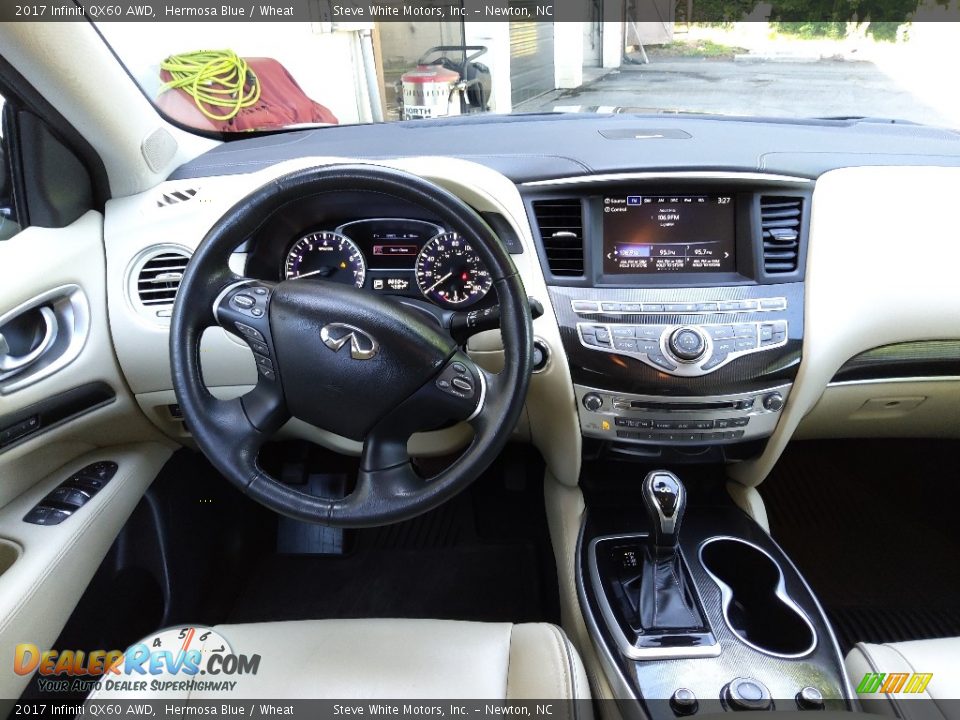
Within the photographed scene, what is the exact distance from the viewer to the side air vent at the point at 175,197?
5.15ft

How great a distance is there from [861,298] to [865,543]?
3.49 ft

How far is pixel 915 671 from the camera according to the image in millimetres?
1114

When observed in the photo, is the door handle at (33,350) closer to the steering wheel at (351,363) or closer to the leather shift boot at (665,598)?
the steering wheel at (351,363)

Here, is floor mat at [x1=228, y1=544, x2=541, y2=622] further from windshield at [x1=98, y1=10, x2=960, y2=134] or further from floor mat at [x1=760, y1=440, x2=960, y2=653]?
windshield at [x1=98, y1=10, x2=960, y2=134]

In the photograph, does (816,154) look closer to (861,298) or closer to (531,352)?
(861,298)

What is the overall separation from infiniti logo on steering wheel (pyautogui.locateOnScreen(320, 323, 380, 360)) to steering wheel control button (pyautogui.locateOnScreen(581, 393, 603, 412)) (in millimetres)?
566

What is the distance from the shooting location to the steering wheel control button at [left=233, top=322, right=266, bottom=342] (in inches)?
46.6

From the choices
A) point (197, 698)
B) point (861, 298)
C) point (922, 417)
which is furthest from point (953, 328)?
point (197, 698)

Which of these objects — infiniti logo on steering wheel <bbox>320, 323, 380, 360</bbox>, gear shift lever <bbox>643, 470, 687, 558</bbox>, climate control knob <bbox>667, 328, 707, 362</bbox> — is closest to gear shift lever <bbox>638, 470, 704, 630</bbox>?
gear shift lever <bbox>643, 470, 687, 558</bbox>

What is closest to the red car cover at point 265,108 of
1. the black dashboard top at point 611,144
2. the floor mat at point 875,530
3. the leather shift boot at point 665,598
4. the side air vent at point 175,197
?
the black dashboard top at point 611,144

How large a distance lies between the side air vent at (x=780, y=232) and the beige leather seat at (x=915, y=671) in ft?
2.50

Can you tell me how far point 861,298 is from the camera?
4.95ft

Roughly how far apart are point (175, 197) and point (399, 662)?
1.13m

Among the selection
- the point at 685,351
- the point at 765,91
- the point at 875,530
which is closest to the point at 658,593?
the point at 685,351
